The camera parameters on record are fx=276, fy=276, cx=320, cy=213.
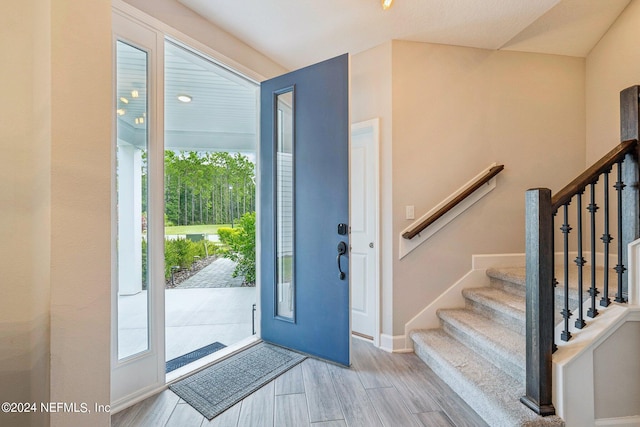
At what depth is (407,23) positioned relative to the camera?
2270 mm

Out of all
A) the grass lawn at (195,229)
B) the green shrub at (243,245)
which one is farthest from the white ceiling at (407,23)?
the grass lawn at (195,229)

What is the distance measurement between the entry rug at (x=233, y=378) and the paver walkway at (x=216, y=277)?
271 cm

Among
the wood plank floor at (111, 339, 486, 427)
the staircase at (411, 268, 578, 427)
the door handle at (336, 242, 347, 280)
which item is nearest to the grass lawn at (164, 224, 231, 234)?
the wood plank floor at (111, 339, 486, 427)

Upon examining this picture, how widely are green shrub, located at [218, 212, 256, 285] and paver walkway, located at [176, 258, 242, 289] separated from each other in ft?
0.65

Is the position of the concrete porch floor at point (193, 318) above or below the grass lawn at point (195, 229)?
below

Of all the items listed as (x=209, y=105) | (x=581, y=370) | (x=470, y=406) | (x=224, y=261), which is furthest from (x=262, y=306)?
(x=224, y=261)

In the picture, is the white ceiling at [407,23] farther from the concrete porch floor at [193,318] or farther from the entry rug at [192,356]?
the entry rug at [192,356]

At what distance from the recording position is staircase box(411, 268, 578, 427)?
152 cm

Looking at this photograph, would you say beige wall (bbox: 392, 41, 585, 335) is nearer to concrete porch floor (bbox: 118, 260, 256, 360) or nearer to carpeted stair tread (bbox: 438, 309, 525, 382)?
carpeted stair tread (bbox: 438, 309, 525, 382)

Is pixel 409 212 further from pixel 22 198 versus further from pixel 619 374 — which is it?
pixel 22 198

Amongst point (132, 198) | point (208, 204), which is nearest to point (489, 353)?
point (132, 198)

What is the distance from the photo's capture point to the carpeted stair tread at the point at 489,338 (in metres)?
1.70

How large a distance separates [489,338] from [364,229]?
1347mm

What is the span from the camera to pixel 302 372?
212cm
